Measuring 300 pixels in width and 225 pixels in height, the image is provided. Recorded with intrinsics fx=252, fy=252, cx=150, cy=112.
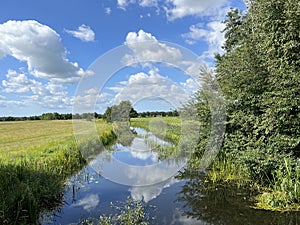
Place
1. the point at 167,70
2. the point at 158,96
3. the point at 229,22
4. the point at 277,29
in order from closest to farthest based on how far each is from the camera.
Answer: the point at 277,29 < the point at 167,70 < the point at 158,96 < the point at 229,22

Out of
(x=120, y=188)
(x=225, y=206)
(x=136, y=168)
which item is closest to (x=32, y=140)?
(x=136, y=168)

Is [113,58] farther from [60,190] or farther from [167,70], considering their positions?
[60,190]

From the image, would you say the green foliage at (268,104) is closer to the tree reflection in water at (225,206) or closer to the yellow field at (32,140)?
the tree reflection in water at (225,206)

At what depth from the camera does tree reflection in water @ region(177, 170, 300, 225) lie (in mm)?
5762

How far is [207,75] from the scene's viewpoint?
10773 mm

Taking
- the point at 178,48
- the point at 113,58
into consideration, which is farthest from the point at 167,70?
the point at 113,58

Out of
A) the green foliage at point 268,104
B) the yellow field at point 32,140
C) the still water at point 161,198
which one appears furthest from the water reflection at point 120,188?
the yellow field at point 32,140

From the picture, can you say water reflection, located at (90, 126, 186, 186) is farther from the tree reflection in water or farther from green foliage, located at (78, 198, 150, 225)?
green foliage, located at (78, 198, 150, 225)

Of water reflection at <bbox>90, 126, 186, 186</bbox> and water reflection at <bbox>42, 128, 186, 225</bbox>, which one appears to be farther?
water reflection at <bbox>90, 126, 186, 186</bbox>

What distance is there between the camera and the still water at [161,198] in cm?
598

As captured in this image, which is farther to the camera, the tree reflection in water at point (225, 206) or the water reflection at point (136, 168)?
the water reflection at point (136, 168)

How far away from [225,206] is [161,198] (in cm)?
194

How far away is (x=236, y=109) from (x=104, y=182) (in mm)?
5596

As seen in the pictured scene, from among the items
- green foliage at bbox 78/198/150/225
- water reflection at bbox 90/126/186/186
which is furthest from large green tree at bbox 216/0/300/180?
green foliage at bbox 78/198/150/225
